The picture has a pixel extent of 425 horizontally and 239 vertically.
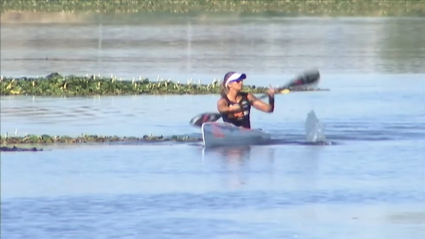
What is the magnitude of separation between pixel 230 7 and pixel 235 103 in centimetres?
6151

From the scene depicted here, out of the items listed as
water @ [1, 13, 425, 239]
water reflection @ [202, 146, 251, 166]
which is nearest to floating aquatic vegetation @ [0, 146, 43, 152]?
water @ [1, 13, 425, 239]

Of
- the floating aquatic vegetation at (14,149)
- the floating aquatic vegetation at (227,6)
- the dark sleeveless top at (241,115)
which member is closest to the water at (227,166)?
the floating aquatic vegetation at (14,149)

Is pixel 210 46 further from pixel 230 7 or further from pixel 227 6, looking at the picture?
pixel 227 6

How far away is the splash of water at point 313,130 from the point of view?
72.5 ft

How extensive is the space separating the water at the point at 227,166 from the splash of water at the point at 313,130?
79 millimetres

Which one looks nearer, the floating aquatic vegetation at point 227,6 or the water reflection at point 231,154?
the water reflection at point 231,154

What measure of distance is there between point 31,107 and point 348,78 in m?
10.6

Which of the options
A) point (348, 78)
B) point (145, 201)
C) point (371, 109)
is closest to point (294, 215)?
point (145, 201)

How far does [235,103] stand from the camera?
22.1m

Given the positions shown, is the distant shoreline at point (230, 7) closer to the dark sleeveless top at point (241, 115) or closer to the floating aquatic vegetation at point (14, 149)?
the dark sleeveless top at point (241, 115)

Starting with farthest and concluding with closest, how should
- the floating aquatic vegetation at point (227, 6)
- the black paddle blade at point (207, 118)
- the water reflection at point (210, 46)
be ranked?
the floating aquatic vegetation at point (227, 6) < the water reflection at point (210, 46) < the black paddle blade at point (207, 118)

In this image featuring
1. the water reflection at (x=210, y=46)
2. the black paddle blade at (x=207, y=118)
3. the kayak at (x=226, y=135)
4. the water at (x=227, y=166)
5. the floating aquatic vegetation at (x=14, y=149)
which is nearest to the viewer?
the water at (x=227, y=166)

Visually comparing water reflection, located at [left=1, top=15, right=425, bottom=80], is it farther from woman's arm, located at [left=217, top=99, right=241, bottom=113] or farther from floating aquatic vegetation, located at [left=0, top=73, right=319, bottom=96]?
woman's arm, located at [left=217, top=99, right=241, bottom=113]

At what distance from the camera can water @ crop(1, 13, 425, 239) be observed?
48.9 ft
